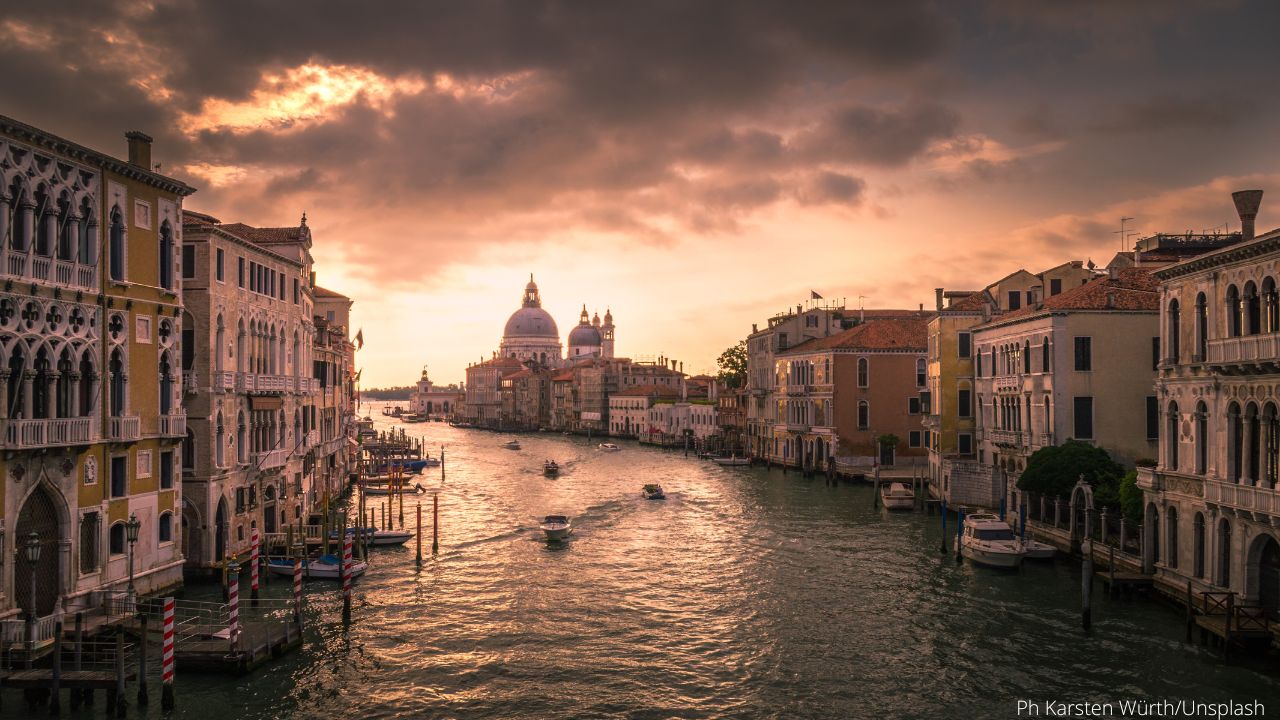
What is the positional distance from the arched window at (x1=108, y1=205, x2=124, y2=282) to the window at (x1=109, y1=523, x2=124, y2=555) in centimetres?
536

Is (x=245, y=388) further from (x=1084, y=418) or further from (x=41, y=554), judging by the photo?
(x=1084, y=418)

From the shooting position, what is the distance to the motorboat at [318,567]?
2639cm

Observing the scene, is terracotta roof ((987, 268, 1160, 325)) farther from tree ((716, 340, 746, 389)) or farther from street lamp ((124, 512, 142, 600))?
tree ((716, 340, 746, 389))

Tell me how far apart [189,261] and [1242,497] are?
83.8 ft

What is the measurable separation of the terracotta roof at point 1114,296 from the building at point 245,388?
83.2 ft

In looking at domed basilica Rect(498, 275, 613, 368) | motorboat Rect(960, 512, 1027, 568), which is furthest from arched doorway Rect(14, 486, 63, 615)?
domed basilica Rect(498, 275, 613, 368)

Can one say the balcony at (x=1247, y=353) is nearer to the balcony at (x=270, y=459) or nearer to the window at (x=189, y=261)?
the window at (x=189, y=261)

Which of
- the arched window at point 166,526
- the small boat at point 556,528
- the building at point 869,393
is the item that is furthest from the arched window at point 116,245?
the building at point 869,393

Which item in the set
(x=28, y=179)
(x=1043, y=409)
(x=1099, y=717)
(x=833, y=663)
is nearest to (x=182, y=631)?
(x=28, y=179)

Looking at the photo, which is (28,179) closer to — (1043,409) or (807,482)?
(1043,409)

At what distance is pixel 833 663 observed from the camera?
62.8 ft

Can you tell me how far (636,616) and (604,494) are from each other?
27111 millimetres

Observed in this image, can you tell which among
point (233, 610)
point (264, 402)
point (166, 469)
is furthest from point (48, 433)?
point (264, 402)

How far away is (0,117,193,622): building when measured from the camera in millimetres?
16938
